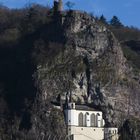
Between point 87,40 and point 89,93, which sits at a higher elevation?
point 87,40

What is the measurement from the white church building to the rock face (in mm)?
1084

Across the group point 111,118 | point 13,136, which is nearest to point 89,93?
point 111,118

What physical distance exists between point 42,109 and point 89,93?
7.30 meters

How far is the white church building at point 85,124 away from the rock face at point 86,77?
3.56 ft

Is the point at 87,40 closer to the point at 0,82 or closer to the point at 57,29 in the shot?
the point at 57,29

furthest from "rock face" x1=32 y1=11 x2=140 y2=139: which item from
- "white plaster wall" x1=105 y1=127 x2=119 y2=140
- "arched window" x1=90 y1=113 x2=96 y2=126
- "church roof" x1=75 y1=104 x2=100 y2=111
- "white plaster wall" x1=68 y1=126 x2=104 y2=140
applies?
"arched window" x1=90 y1=113 x2=96 y2=126

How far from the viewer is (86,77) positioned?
400 ft

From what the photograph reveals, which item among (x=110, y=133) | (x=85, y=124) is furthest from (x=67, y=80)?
(x=110, y=133)

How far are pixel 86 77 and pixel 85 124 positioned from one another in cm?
693

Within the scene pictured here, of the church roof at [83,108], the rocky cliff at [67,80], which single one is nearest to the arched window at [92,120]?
the church roof at [83,108]

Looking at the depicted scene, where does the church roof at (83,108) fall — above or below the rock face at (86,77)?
below

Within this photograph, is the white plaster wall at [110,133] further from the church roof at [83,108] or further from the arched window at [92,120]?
the church roof at [83,108]

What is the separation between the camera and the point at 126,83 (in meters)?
125

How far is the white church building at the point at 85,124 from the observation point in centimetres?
11719
